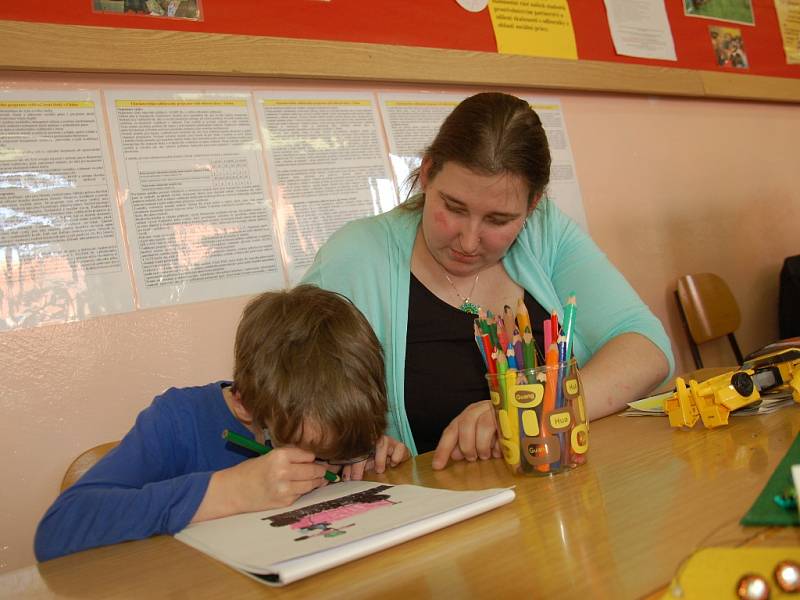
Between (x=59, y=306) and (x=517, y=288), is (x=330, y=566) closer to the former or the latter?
(x=517, y=288)

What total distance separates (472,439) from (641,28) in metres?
2.08

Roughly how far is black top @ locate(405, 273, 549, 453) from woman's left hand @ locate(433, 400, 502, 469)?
0.31 metres

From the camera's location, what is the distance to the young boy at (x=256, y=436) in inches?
33.5

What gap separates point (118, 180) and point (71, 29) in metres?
0.31

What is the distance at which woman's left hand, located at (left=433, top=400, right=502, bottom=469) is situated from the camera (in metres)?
0.99

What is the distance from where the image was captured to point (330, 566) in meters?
0.62

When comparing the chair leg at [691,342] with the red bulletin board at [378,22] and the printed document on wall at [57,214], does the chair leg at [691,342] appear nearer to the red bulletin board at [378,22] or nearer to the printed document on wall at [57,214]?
the red bulletin board at [378,22]

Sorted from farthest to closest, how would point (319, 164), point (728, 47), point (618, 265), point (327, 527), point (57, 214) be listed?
point (728, 47), point (618, 265), point (319, 164), point (57, 214), point (327, 527)

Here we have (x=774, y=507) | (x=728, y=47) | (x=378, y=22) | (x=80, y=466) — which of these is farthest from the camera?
(x=728, y=47)

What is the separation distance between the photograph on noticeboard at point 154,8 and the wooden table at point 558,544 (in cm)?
121

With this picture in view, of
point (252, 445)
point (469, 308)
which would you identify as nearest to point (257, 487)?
point (252, 445)

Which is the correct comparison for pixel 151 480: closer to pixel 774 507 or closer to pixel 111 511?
pixel 111 511

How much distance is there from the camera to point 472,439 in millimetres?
995

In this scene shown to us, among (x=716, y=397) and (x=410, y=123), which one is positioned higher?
(x=410, y=123)
